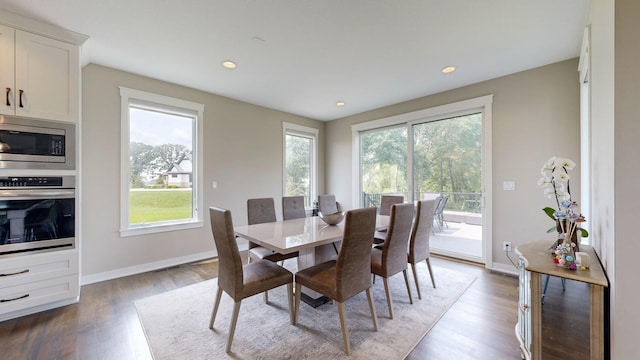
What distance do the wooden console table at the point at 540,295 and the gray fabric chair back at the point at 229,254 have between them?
1832 millimetres

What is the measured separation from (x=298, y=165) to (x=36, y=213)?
150 inches

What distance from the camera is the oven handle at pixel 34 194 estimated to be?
6.94ft

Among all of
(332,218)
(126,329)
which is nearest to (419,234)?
(332,218)

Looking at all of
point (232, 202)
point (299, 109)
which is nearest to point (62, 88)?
point (232, 202)

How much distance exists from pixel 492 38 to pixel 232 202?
13.2 feet

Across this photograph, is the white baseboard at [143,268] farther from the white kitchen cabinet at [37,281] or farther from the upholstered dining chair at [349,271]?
the upholstered dining chair at [349,271]

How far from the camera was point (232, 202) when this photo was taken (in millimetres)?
4227

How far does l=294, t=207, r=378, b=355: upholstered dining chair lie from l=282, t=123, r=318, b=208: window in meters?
3.18

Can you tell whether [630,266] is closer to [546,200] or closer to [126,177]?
[546,200]

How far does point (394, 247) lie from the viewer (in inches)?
89.6

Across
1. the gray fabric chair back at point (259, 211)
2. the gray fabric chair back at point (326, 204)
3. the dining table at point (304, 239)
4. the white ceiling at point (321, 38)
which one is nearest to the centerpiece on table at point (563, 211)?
the white ceiling at point (321, 38)

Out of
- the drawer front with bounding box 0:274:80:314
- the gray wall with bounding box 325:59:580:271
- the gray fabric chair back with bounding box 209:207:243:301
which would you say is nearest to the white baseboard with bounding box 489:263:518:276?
the gray wall with bounding box 325:59:580:271

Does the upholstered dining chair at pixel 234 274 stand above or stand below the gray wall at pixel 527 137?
below

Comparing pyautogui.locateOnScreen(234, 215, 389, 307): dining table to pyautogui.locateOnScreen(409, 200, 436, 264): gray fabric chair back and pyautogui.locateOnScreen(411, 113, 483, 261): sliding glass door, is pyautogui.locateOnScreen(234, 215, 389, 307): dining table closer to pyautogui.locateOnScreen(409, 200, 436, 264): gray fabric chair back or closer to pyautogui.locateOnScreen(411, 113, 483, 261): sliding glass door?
pyautogui.locateOnScreen(409, 200, 436, 264): gray fabric chair back
